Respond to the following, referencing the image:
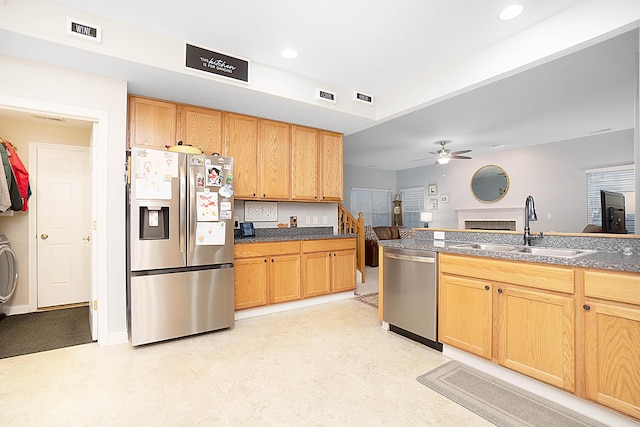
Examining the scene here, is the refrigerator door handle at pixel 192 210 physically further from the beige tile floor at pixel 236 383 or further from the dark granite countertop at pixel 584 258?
the dark granite countertop at pixel 584 258

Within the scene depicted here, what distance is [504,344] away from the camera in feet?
6.88

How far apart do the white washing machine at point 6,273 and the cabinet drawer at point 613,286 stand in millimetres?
5199

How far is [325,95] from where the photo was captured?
349 cm

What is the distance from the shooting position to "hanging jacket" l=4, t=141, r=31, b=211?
3.31 m

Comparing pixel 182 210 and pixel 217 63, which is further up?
pixel 217 63

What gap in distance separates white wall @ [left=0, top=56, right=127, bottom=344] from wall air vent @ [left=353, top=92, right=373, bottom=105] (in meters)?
2.50

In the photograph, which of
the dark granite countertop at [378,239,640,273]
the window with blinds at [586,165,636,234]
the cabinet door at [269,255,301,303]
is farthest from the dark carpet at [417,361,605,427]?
the window with blinds at [586,165,636,234]

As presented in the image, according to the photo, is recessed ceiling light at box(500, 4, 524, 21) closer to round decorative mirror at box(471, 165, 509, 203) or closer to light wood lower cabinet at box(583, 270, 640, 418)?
light wood lower cabinet at box(583, 270, 640, 418)

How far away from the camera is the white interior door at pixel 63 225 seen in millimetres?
3707

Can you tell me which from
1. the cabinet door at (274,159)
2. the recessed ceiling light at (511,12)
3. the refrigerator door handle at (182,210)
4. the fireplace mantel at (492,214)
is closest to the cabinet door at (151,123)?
the refrigerator door handle at (182,210)

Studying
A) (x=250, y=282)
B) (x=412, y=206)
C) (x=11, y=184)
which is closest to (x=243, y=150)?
(x=250, y=282)

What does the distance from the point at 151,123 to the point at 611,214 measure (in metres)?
4.29

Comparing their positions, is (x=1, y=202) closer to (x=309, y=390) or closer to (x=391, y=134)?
(x=309, y=390)

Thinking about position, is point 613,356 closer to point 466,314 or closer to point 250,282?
point 466,314
